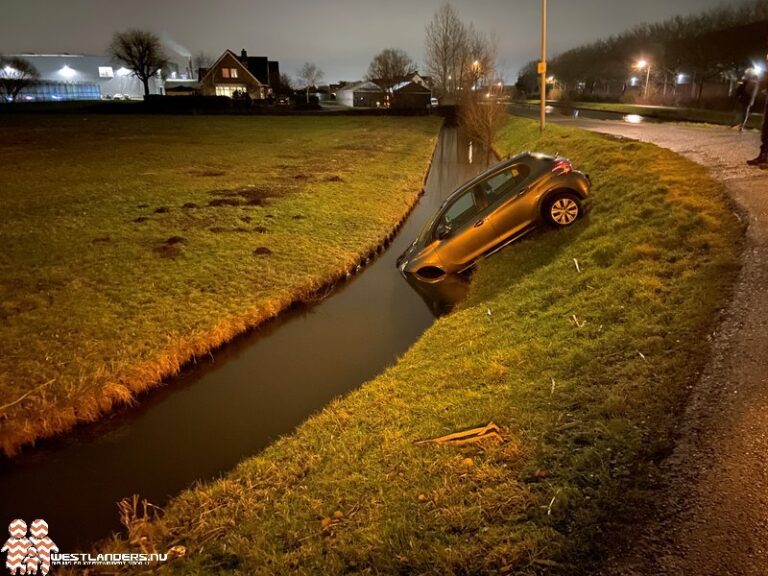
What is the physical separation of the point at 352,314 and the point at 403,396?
435 centimetres

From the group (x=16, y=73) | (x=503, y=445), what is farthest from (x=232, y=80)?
(x=503, y=445)

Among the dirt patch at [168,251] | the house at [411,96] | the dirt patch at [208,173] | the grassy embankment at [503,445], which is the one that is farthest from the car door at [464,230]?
the house at [411,96]

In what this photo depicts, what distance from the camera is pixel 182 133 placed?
39.9 metres

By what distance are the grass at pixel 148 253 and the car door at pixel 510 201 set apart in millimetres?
4065

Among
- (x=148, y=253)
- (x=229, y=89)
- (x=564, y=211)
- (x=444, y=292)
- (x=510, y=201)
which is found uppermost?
(x=229, y=89)

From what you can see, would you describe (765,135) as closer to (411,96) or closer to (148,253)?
(148,253)

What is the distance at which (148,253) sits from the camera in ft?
38.8

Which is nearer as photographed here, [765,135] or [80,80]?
[765,135]

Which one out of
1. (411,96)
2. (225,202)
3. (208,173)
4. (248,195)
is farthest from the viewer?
(411,96)

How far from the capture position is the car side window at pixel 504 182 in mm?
9820

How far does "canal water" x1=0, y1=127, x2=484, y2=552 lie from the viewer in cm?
566

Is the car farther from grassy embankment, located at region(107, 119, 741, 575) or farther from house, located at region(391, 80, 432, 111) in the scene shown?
house, located at region(391, 80, 432, 111)

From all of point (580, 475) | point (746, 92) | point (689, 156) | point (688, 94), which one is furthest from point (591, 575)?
point (688, 94)

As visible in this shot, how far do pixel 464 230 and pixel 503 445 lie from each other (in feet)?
20.3
